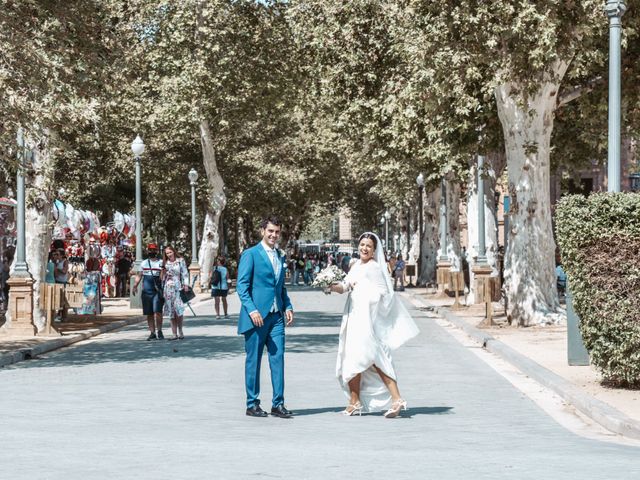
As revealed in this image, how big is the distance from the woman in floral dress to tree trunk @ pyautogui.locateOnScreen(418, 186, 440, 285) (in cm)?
2901

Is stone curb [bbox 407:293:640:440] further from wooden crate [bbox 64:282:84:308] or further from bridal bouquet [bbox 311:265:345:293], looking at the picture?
wooden crate [bbox 64:282:84:308]

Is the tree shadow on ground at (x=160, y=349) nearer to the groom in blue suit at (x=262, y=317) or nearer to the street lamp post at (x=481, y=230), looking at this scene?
the street lamp post at (x=481, y=230)

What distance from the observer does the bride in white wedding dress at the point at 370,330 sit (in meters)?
12.5

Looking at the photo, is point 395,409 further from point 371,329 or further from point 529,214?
point 529,214

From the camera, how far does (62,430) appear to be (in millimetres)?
11609

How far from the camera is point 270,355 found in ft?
40.9

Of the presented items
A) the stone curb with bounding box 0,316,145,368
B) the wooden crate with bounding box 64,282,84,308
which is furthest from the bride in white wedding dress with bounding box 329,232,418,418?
A: the wooden crate with bounding box 64,282,84,308

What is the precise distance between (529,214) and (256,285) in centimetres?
1530

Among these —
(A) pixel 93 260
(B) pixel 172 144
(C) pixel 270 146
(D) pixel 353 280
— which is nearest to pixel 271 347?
(D) pixel 353 280

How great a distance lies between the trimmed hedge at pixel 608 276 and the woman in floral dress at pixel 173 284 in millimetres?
11172

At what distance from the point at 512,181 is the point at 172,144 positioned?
35.9 m

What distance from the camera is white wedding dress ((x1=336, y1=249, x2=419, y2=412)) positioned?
41.0ft

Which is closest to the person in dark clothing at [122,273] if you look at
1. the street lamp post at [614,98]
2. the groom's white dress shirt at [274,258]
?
the street lamp post at [614,98]

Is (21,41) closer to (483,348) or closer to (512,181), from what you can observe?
(483,348)
